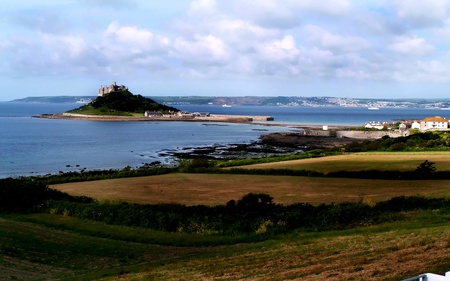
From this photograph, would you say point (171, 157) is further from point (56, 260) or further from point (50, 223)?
point (56, 260)

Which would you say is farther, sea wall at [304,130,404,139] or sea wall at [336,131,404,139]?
sea wall at [304,130,404,139]

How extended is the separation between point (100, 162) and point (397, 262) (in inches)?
2157

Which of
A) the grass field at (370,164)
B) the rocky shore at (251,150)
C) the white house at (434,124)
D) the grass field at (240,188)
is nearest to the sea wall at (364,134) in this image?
the white house at (434,124)

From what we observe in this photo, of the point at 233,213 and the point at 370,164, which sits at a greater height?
the point at 233,213

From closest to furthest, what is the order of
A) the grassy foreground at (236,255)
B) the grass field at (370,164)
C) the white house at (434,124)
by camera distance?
the grassy foreground at (236,255) → the grass field at (370,164) → the white house at (434,124)

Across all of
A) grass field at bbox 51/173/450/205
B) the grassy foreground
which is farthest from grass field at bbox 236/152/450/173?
the grassy foreground

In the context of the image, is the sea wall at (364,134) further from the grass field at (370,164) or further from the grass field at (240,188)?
the grass field at (240,188)

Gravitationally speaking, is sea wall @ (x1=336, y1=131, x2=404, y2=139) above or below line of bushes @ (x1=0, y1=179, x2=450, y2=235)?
below

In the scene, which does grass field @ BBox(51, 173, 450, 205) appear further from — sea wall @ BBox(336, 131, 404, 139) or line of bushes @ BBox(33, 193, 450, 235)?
sea wall @ BBox(336, 131, 404, 139)

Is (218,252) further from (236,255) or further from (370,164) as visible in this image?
(370,164)

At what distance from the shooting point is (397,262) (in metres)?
10.6

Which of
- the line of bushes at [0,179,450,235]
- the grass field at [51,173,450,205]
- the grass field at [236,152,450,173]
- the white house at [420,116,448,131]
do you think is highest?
the white house at [420,116,448,131]

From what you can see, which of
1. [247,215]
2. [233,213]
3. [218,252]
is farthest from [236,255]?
[233,213]

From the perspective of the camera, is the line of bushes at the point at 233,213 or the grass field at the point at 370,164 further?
the grass field at the point at 370,164
